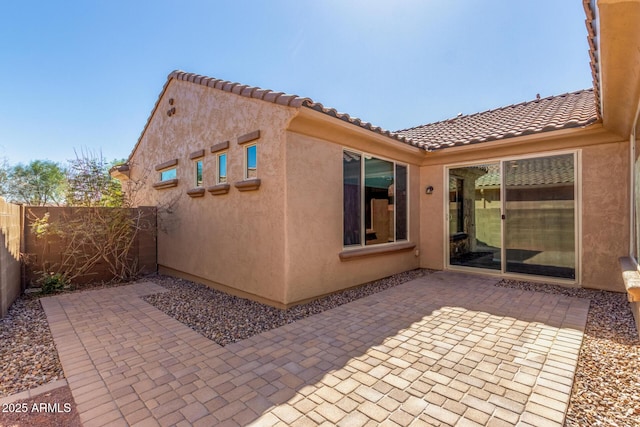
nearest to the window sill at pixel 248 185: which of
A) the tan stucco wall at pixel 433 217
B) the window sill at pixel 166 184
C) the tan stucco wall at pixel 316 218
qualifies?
the tan stucco wall at pixel 316 218

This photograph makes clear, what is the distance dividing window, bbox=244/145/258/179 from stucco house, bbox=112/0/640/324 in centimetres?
2

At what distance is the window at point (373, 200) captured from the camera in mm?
6863

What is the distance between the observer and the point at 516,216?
7547 mm

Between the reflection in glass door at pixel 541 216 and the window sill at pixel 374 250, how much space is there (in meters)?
2.58

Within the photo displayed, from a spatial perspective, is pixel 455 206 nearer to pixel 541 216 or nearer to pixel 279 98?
pixel 541 216

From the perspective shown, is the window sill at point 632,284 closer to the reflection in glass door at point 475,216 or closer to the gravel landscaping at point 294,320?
the gravel landscaping at point 294,320

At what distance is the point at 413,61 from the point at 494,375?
10.9 metres

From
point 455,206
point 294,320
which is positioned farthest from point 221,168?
point 455,206

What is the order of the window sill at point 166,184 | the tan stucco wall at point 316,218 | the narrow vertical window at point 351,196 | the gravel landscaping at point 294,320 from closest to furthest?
the gravel landscaping at point 294,320
the tan stucco wall at point 316,218
the narrow vertical window at point 351,196
the window sill at point 166,184

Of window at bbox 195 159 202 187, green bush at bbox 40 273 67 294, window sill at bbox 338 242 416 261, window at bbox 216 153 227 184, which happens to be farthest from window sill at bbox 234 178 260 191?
green bush at bbox 40 273 67 294

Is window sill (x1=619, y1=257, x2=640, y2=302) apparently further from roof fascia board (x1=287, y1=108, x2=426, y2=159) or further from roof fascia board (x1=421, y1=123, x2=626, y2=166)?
roof fascia board (x1=287, y1=108, x2=426, y2=159)

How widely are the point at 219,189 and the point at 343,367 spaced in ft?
17.0

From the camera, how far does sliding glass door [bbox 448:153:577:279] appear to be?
23.0ft

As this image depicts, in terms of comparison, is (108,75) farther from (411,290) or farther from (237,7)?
(411,290)
